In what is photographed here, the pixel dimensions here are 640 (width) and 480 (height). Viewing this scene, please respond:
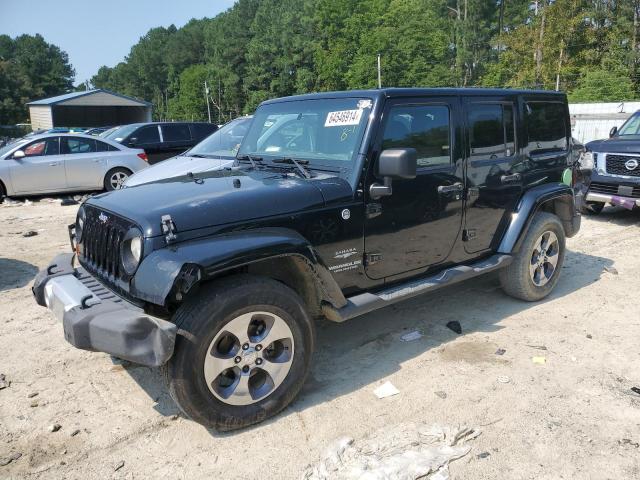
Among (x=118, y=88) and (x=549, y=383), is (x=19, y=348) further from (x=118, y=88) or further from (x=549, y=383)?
(x=118, y=88)

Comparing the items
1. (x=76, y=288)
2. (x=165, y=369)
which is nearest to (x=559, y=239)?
(x=165, y=369)

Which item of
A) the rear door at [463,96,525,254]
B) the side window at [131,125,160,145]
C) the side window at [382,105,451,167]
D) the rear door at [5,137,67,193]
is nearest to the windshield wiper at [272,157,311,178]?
the side window at [382,105,451,167]

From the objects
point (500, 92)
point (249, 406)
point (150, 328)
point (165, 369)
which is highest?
point (500, 92)

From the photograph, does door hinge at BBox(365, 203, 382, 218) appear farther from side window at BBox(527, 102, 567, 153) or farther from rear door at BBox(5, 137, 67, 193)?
rear door at BBox(5, 137, 67, 193)

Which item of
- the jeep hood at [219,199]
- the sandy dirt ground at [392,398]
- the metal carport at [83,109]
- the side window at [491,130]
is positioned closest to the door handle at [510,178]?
the side window at [491,130]

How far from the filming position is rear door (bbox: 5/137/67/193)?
11.4m

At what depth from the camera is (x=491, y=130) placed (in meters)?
4.58

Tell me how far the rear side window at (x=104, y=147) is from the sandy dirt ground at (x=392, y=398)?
7.57 metres

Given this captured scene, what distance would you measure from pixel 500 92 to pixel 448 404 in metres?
2.81

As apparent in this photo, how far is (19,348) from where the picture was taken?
4.30 m

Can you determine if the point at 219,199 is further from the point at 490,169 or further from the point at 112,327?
the point at 490,169

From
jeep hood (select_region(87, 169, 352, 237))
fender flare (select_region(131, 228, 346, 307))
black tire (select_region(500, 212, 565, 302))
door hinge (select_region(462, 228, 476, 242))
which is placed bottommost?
black tire (select_region(500, 212, 565, 302))

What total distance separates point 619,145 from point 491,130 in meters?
5.52

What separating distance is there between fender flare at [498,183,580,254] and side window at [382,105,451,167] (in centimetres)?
106
